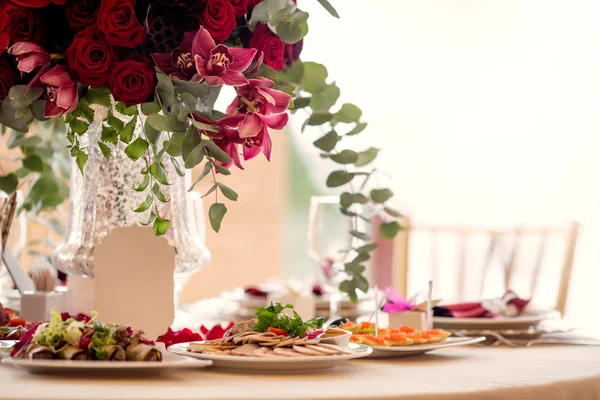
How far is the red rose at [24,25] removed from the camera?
0.99 metres

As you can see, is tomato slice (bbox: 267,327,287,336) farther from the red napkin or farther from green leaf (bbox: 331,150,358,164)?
Result: the red napkin

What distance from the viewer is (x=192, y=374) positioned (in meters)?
0.85

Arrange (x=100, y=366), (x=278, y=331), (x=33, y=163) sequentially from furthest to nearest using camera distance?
(x=33, y=163) < (x=278, y=331) < (x=100, y=366)

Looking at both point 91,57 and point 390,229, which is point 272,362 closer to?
point 91,57

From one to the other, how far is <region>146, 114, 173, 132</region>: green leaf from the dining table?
28cm

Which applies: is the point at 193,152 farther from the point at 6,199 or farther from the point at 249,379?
the point at 6,199

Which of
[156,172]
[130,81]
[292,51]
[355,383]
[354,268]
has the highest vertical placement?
[292,51]

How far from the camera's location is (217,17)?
0.99m

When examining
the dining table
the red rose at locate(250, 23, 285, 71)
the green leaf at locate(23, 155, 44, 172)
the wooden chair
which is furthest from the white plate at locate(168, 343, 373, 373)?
the wooden chair

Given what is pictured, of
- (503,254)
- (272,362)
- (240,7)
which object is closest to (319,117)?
(240,7)

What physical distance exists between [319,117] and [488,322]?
44 centimetres

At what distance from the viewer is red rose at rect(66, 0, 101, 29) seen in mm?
990

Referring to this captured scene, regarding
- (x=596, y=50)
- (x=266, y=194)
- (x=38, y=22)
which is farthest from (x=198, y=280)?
(x=38, y=22)

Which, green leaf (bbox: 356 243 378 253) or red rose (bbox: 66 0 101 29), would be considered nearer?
red rose (bbox: 66 0 101 29)
